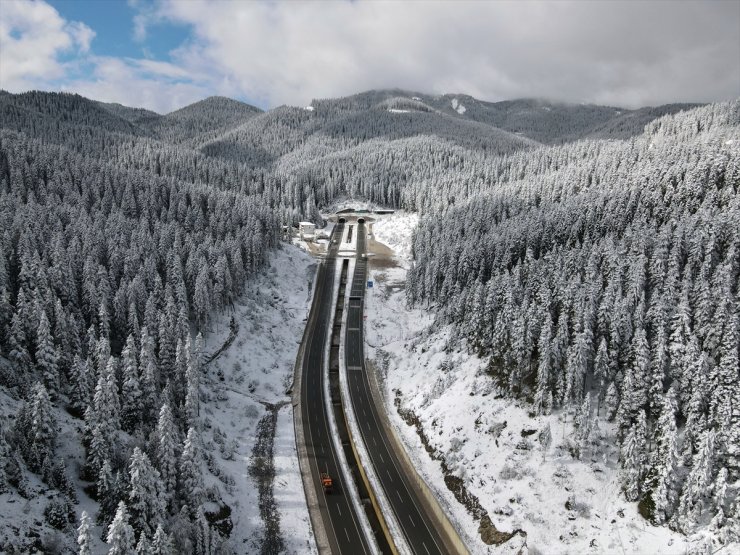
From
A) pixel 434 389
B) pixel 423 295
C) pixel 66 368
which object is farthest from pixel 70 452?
pixel 423 295

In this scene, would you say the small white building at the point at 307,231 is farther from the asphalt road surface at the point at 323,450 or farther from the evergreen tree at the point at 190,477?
the evergreen tree at the point at 190,477

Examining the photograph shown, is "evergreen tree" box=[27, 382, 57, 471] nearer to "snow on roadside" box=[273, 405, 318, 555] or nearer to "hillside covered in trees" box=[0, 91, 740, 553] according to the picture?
"hillside covered in trees" box=[0, 91, 740, 553]

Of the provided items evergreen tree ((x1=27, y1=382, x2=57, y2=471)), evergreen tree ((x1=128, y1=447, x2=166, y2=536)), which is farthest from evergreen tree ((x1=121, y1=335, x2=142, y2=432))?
evergreen tree ((x1=128, y1=447, x2=166, y2=536))

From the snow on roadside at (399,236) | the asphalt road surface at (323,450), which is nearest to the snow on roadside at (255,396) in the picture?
the asphalt road surface at (323,450)

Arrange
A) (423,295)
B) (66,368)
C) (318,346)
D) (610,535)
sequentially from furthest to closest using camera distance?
(423,295)
(318,346)
(66,368)
(610,535)

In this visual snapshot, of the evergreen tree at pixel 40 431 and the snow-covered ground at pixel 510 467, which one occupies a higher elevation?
the evergreen tree at pixel 40 431

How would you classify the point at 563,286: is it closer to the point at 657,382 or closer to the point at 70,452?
the point at 657,382
